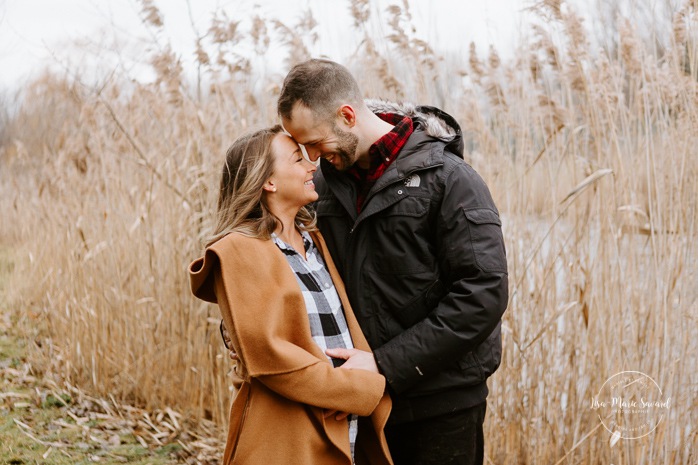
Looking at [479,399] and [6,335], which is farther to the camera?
[6,335]

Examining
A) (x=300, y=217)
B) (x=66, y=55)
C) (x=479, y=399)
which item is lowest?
(x=479, y=399)

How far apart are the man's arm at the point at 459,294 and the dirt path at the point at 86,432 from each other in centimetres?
188

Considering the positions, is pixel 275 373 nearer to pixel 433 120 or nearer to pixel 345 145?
pixel 345 145

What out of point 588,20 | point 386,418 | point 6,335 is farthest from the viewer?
point 6,335

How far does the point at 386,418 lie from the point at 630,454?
1.10 meters

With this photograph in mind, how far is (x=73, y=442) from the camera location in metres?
3.39

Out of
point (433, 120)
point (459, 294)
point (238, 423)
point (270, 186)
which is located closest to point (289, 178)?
point (270, 186)

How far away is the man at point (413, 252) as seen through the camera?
181cm

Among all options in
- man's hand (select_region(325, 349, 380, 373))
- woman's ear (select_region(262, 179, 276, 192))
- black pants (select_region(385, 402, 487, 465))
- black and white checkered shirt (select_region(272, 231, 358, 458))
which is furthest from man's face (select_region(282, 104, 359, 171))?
black pants (select_region(385, 402, 487, 465))

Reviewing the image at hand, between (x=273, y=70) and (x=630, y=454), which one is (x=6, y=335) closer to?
(x=273, y=70)

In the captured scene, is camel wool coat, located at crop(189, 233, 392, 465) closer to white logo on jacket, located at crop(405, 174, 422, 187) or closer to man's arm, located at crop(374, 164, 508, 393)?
man's arm, located at crop(374, 164, 508, 393)

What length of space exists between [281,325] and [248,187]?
426 mm

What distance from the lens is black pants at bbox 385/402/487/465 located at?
1979 mm

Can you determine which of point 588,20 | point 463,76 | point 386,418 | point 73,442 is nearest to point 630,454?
point 386,418
